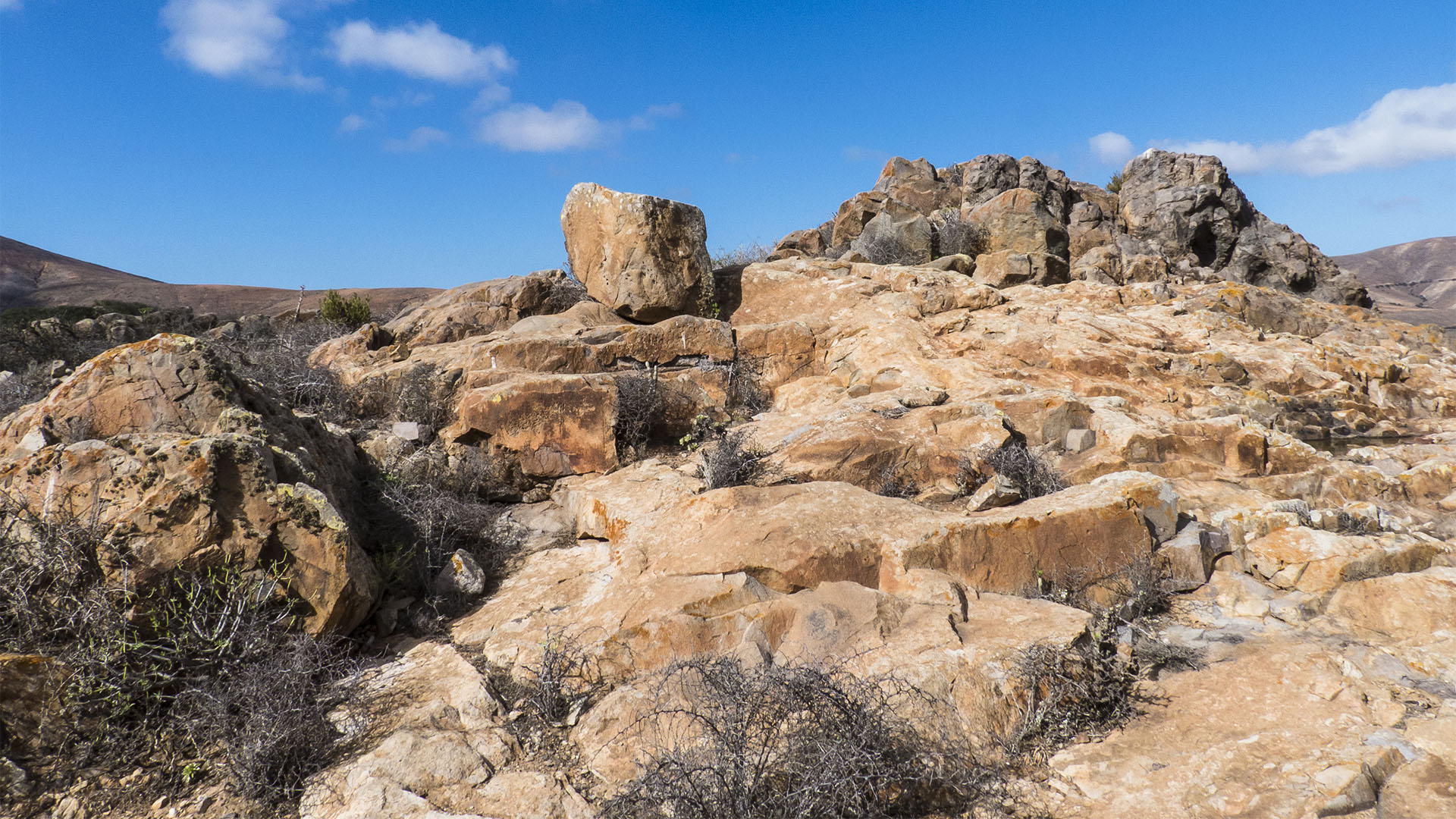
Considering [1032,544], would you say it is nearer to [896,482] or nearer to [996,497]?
[996,497]

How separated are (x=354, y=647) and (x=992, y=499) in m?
4.30

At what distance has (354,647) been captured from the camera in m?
4.19

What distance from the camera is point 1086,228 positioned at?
570 inches

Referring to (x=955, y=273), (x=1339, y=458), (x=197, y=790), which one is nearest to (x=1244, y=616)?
(x=1339, y=458)

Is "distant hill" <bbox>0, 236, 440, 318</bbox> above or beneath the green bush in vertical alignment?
above

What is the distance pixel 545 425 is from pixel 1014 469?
3.98m

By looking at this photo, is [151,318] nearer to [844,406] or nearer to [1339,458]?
[844,406]

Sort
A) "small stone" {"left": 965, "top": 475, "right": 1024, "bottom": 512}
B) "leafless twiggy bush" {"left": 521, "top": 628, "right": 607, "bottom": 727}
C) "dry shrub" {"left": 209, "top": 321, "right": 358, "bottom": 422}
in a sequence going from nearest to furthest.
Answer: "leafless twiggy bush" {"left": 521, "top": 628, "right": 607, "bottom": 727}
"small stone" {"left": 965, "top": 475, "right": 1024, "bottom": 512}
"dry shrub" {"left": 209, "top": 321, "right": 358, "bottom": 422}

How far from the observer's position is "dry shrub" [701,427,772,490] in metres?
5.56

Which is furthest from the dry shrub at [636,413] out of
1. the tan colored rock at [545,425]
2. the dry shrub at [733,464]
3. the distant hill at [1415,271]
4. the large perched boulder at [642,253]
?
the distant hill at [1415,271]

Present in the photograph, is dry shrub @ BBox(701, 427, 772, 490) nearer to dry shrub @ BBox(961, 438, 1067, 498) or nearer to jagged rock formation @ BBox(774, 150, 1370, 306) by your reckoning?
dry shrub @ BBox(961, 438, 1067, 498)

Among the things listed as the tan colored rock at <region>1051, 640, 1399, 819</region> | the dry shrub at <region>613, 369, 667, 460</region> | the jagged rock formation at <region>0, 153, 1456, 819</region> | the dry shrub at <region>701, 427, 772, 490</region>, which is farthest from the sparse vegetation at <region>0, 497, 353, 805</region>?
the tan colored rock at <region>1051, 640, 1399, 819</region>

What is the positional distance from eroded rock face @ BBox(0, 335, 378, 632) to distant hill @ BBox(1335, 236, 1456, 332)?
Result: 59702 millimetres

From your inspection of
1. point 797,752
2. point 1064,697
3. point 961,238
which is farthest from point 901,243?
point 797,752
